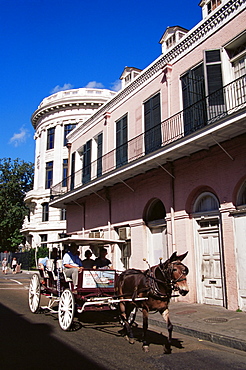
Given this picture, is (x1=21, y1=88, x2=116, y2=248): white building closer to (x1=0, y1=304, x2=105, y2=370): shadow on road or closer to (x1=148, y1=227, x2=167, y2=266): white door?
(x1=148, y1=227, x2=167, y2=266): white door

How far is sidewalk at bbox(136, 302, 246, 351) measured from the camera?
6832 mm

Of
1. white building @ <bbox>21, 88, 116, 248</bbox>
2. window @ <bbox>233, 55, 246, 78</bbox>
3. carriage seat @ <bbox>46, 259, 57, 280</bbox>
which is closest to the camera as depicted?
carriage seat @ <bbox>46, 259, 57, 280</bbox>

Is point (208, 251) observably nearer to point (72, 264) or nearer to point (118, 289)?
point (118, 289)

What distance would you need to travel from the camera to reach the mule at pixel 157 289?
6.12 m

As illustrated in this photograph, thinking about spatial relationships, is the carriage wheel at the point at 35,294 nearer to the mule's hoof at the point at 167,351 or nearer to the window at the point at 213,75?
the mule's hoof at the point at 167,351

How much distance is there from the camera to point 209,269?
11094 millimetres

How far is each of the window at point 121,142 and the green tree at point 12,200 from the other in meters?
34.0

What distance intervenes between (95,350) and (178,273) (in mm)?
1952

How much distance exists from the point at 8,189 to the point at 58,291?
42.8m

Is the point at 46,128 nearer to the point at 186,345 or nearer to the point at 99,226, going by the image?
the point at 99,226

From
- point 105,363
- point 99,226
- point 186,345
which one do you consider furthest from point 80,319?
point 99,226

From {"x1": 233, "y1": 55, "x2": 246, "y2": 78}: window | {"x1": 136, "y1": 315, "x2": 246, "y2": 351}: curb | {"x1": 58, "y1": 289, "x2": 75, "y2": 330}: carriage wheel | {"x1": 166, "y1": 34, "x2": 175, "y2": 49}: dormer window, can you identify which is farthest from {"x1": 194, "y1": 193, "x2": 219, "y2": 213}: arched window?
{"x1": 166, "y1": 34, "x2": 175, "y2": 49}: dormer window

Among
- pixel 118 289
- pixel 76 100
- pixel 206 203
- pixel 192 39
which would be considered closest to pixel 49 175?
pixel 76 100

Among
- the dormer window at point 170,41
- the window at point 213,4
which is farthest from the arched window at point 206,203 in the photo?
the dormer window at point 170,41
